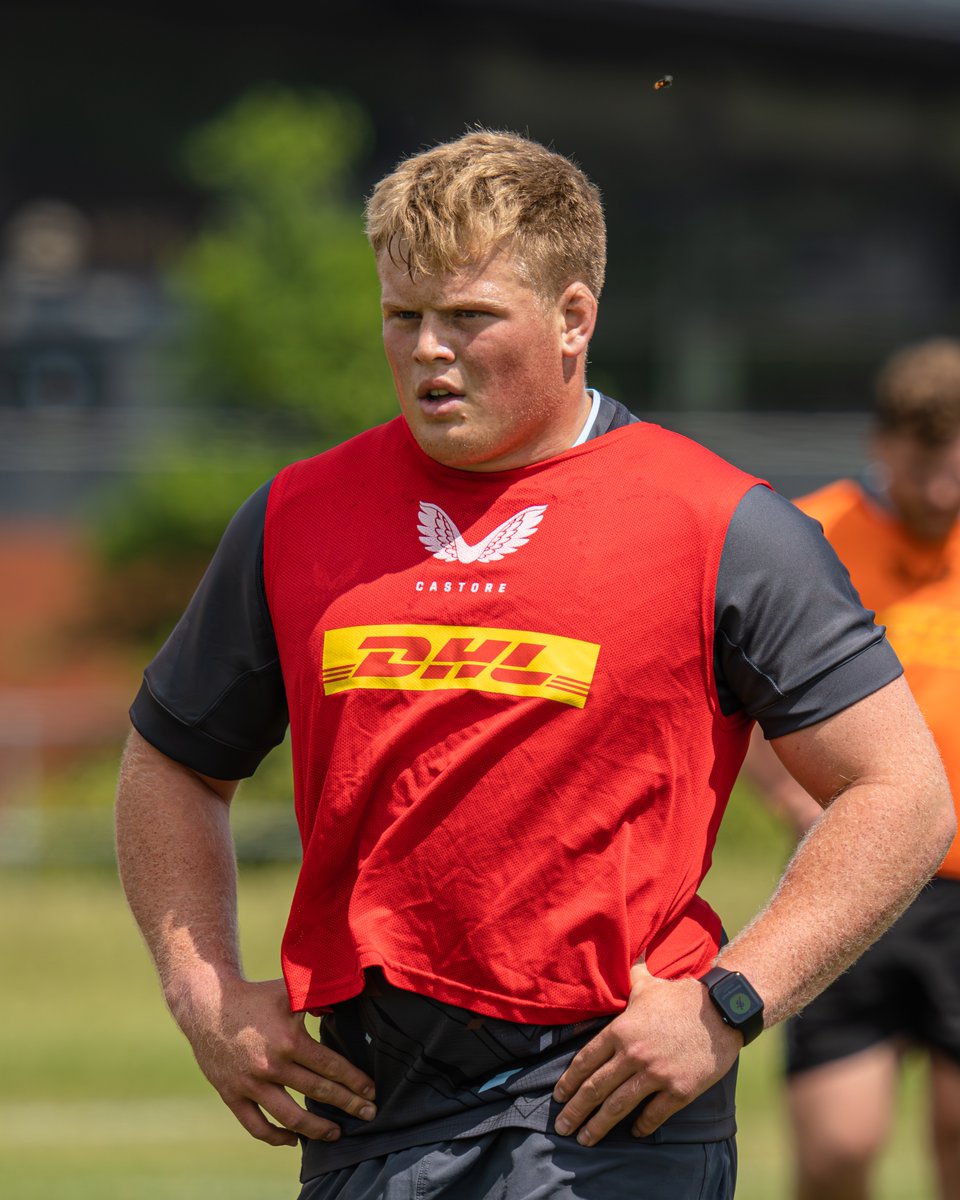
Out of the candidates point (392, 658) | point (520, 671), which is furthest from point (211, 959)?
point (520, 671)

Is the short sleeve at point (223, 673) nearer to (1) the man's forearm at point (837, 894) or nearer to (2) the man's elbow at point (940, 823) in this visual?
(1) the man's forearm at point (837, 894)

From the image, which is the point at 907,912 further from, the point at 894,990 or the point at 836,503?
the point at 836,503

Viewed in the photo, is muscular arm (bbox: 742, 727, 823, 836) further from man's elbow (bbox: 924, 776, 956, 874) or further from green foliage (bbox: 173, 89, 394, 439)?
green foliage (bbox: 173, 89, 394, 439)

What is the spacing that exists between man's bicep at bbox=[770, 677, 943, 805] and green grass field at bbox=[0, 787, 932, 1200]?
4.58 m

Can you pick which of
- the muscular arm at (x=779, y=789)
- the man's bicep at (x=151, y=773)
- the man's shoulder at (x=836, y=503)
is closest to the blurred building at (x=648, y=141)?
the man's shoulder at (x=836, y=503)

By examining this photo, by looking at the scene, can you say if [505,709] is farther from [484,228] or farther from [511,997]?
[484,228]

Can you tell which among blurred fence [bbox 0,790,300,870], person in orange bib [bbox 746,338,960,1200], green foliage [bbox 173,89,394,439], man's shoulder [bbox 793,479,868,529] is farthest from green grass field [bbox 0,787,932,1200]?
green foliage [bbox 173,89,394,439]

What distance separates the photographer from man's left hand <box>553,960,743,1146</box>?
2.52 meters

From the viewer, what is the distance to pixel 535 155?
276cm

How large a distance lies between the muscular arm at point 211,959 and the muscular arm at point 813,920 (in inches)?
16.0

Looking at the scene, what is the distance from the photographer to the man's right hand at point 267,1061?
2756 millimetres

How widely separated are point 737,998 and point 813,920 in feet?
0.50

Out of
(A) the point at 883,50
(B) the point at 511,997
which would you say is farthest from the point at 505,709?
(A) the point at 883,50

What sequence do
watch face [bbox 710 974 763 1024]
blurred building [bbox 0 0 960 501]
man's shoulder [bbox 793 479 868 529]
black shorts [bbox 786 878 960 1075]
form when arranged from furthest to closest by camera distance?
1. blurred building [bbox 0 0 960 501]
2. man's shoulder [bbox 793 479 868 529]
3. black shorts [bbox 786 878 960 1075]
4. watch face [bbox 710 974 763 1024]
